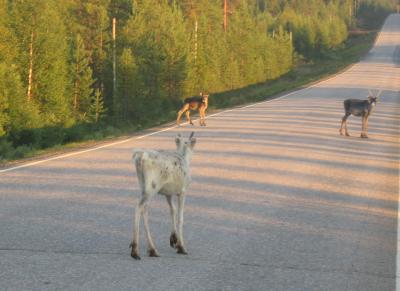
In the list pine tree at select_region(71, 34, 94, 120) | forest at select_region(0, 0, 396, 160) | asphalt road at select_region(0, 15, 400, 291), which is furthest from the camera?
pine tree at select_region(71, 34, 94, 120)

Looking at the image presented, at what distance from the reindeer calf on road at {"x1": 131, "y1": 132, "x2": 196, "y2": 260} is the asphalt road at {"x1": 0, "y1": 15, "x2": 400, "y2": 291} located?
0.20 m

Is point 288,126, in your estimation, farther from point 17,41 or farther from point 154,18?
point 154,18

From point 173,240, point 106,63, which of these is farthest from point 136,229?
point 106,63

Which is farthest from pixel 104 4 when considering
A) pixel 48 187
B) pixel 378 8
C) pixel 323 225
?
pixel 378 8

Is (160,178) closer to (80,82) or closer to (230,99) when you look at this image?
(80,82)

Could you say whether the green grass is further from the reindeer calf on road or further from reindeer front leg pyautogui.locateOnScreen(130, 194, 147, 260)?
reindeer front leg pyautogui.locateOnScreen(130, 194, 147, 260)

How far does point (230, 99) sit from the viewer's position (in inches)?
1718

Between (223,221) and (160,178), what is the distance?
2230 millimetres

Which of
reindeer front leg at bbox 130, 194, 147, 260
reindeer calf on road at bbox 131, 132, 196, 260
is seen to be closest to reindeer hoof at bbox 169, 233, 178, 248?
reindeer calf on road at bbox 131, 132, 196, 260

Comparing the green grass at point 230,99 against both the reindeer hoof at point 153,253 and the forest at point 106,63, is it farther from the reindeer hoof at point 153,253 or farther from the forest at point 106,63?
the reindeer hoof at point 153,253

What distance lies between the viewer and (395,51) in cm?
10106

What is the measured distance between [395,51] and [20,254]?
99.5 m

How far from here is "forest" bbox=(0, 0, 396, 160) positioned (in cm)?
2764

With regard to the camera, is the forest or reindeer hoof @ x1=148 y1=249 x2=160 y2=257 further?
the forest
